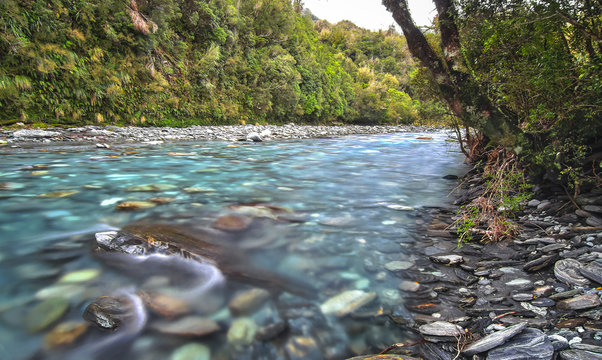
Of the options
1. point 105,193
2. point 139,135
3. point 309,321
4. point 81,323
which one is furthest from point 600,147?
point 139,135

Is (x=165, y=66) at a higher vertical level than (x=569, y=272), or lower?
higher

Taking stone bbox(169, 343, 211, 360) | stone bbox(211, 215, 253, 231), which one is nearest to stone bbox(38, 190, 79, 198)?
stone bbox(211, 215, 253, 231)

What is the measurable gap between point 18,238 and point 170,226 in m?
1.01

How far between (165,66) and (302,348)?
764 inches

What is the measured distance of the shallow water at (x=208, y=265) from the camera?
4.48 feet

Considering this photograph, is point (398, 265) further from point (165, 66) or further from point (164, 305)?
point (165, 66)

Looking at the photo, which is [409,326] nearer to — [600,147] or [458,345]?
[458,345]

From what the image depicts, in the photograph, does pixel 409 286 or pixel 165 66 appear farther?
pixel 165 66

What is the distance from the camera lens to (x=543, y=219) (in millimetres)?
2730

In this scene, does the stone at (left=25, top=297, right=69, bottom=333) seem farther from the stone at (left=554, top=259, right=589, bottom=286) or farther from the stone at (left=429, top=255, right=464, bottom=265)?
the stone at (left=554, top=259, right=589, bottom=286)

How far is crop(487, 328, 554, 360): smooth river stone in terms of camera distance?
121cm

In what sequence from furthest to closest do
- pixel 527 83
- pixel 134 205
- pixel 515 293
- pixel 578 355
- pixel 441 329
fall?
pixel 134 205
pixel 527 83
pixel 515 293
pixel 441 329
pixel 578 355

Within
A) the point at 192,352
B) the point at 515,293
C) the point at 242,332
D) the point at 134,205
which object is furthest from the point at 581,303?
the point at 134,205

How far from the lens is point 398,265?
2.20 m
